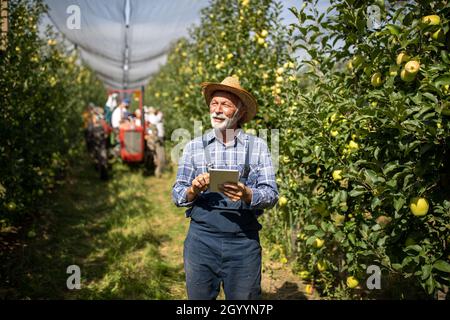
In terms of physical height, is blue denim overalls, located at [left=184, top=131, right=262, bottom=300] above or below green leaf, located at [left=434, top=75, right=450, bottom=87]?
below

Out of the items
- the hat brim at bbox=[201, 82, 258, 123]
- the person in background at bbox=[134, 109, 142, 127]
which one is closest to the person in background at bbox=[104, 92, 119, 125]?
the person in background at bbox=[134, 109, 142, 127]

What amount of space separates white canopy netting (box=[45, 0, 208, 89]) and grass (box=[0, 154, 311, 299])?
7.24 feet

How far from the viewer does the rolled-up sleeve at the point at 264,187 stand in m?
1.94

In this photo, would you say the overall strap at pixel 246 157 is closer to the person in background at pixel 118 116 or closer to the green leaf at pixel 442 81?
the green leaf at pixel 442 81

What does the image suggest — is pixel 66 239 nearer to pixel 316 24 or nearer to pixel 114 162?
pixel 316 24

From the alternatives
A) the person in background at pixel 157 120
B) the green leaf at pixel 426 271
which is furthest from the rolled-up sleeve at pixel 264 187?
the person in background at pixel 157 120

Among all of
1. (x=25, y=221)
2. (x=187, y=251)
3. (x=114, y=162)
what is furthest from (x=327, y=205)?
(x=114, y=162)

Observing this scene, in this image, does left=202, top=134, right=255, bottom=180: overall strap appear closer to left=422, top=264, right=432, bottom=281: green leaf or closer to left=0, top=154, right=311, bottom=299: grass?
left=422, top=264, right=432, bottom=281: green leaf

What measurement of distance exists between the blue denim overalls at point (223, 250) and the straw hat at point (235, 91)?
14.1 inches

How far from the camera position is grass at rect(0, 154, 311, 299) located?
11.3 ft

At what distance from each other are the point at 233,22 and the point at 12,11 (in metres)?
2.31

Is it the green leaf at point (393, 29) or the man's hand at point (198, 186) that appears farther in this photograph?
the man's hand at point (198, 186)

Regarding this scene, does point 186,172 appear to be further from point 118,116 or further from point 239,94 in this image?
point 118,116
